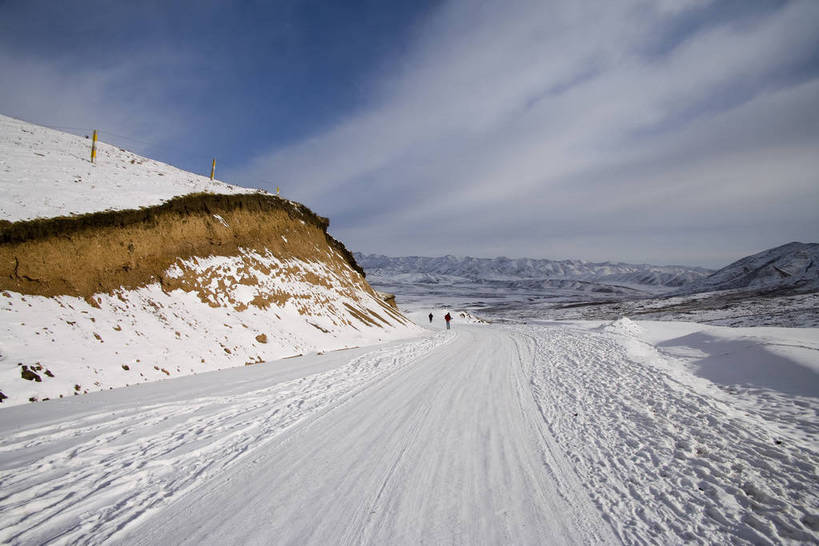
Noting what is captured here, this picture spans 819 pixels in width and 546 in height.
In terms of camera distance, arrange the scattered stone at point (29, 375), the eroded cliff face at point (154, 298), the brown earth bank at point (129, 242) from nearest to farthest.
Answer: the scattered stone at point (29, 375) < the eroded cliff face at point (154, 298) < the brown earth bank at point (129, 242)

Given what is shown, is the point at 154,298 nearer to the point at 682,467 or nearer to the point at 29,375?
the point at 29,375

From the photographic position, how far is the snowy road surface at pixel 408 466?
3342mm

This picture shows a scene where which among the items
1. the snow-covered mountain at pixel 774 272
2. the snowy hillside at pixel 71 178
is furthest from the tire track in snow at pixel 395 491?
the snow-covered mountain at pixel 774 272

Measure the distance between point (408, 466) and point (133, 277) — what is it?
1193cm

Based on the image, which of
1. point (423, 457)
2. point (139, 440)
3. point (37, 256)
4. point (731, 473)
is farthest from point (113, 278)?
point (731, 473)

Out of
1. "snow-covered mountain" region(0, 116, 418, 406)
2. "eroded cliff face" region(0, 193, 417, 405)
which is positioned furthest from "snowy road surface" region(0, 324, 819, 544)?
"snow-covered mountain" region(0, 116, 418, 406)

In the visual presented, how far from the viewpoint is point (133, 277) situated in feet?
37.4

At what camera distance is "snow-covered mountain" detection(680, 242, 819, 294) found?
80562 mm

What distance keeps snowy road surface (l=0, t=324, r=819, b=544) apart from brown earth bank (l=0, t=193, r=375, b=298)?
4.60 m

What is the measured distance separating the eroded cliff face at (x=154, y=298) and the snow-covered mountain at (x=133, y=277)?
0.13 feet

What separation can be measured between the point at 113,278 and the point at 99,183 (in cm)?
546

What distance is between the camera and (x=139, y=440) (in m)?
5.29

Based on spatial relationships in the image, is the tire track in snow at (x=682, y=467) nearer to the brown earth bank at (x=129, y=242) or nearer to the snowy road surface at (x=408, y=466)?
the snowy road surface at (x=408, y=466)

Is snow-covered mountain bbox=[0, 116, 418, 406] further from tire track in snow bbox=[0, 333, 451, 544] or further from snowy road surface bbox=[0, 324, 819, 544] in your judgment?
tire track in snow bbox=[0, 333, 451, 544]
